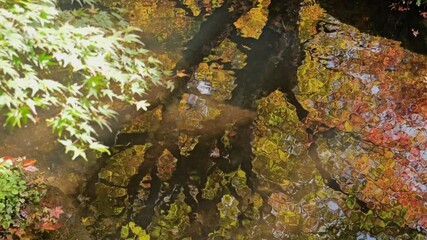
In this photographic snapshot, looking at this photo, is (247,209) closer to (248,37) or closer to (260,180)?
(260,180)

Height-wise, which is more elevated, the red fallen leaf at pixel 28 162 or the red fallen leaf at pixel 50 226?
the red fallen leaf at pixel 28 162

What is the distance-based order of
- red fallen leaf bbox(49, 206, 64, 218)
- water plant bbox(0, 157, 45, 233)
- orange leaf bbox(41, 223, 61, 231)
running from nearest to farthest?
water plant bbox(0, 157, 45, 233) < orange leaf bbox(41, 223, 61, 231) < red fallen leaf bbox(49, 206, 64, 218)

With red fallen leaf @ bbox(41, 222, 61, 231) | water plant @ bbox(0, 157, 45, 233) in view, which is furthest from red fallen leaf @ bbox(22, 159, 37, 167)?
red fallen leaf @ bbox(41, 222, 61, 231)

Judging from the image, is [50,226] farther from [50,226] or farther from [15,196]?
[15,196]

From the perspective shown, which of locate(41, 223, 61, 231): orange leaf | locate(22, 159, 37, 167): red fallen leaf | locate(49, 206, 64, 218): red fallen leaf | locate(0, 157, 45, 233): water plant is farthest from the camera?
locate(22, 159, 37, 167): red fallen leaf

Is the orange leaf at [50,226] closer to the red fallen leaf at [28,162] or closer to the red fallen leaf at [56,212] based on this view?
the red fallen leaf at [56,212]

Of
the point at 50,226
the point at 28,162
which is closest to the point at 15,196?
the point at 50,226

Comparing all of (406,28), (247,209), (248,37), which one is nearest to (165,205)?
(247,209)

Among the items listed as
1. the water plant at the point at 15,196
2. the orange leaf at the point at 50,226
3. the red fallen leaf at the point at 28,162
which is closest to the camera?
the water plant at the point at 15,196

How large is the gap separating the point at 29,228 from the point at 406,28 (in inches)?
403

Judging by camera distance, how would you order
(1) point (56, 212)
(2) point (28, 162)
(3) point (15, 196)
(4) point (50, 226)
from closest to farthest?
(3) point (15, 196) → (4) point (50, 226) → (1) point (56, 212) → (2) point (28, 162)

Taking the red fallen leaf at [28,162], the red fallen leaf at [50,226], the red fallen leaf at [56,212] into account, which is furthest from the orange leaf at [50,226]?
the red fallen leaf at [28,162]

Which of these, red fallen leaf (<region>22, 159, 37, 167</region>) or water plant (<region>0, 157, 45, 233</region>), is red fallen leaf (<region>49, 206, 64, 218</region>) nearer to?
water plant (<region>0, 157, 45, 233</region>)

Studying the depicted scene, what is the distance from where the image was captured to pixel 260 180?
721cm
